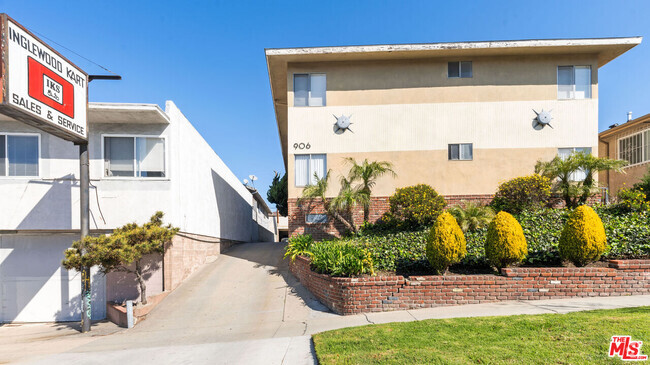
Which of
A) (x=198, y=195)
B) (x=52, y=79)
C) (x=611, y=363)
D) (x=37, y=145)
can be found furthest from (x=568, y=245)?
(x=37, y=145)

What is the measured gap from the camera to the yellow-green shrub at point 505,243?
8.53 meters

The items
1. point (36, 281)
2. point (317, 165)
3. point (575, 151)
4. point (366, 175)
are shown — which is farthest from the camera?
point (317, 165)

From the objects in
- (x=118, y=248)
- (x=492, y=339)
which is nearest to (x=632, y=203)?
(x=492, y=339)

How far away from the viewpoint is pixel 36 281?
1131 cm

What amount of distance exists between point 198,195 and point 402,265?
8843mm

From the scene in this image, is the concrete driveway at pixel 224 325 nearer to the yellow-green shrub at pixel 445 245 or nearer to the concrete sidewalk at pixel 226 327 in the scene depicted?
the concrete sidewalk at pixel 226 327

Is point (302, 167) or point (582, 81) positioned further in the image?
point (302, 167)

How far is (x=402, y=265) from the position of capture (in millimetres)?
9508

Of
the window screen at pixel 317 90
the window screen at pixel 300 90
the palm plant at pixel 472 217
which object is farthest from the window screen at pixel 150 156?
the palm plant at pixel 472 217

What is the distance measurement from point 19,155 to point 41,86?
4480 mm

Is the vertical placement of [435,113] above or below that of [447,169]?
above

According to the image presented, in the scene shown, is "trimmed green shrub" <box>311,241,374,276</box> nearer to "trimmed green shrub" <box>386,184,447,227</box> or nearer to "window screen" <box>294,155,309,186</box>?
"trimmed green shrub" <box>386,184,447,227</box>

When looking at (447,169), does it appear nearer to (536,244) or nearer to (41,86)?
(536,244)

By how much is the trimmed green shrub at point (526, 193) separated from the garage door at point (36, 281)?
1479 centimetres
